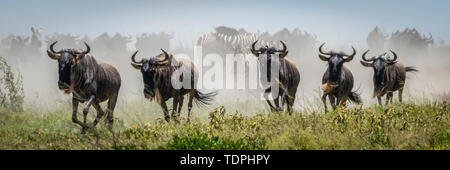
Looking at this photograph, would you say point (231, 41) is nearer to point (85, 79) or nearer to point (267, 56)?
point (267, 56)

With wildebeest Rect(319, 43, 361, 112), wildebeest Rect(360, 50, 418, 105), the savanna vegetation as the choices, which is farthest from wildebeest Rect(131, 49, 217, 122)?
wildebeest Rect(360, 50, 418, 105)

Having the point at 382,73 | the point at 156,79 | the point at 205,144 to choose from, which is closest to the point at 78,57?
the point at 156,79

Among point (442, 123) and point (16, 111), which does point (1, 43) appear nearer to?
point (16, 111)

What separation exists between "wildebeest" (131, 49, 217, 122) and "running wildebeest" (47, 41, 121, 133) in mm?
888

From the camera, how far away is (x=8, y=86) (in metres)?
13.9

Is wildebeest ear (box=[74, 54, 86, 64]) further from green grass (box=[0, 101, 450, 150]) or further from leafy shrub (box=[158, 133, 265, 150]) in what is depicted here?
leafy shrub (box=[158, 133, 265, 150])

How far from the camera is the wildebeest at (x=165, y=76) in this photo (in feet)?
30.5

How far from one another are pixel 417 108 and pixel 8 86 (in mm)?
11931

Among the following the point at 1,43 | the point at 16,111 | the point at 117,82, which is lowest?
the point at 16,111

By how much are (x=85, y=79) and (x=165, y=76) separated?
1.73 m

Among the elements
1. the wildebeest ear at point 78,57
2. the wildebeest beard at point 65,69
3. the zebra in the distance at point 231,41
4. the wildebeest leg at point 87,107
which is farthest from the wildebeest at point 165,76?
the zebra in the distance at point 231,41

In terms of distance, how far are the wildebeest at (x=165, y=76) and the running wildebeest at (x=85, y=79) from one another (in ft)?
2.91
